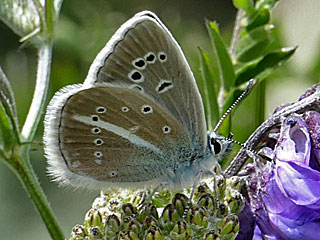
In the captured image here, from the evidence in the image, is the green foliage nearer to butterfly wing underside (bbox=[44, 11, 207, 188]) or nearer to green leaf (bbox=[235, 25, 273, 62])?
green leaf (bbox=[235, 25, 273, 62])

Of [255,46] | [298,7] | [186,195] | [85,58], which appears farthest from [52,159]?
[298,7]

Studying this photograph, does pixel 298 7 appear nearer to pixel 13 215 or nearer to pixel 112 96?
pixel 13 215

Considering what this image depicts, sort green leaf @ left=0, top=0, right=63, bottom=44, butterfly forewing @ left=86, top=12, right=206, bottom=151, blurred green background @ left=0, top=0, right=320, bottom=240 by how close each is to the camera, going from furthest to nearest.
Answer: blurred green background @ left=0, top=0, right=320, bottom=240 < green leaf @ left=0, top=0, right=63, bottom=44 < butterfly forewing @ left=86, top=12, right=206, bottom=151

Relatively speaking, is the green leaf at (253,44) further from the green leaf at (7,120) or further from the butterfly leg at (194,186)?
the green leaf at (7,120)

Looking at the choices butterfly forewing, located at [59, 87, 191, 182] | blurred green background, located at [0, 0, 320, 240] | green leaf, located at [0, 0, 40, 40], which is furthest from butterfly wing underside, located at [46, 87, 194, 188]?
blurred green background, located at [0, 0, 320, 240]

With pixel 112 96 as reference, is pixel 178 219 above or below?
below

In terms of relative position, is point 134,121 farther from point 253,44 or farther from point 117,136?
point 253,44

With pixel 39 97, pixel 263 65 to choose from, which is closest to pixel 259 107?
pixel 263 65
